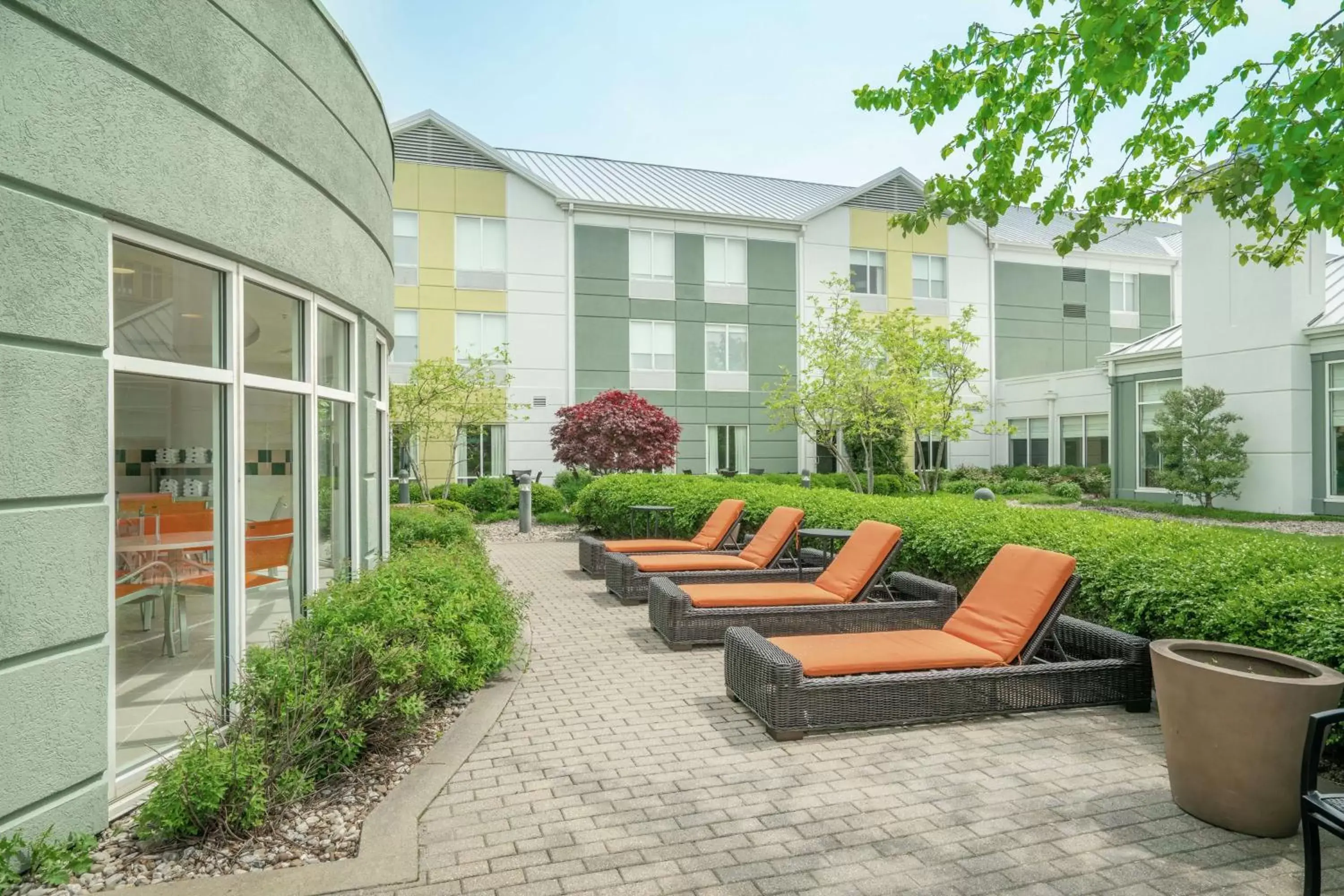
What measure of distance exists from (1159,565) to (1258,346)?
692 inches

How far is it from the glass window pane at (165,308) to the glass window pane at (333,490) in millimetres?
1637

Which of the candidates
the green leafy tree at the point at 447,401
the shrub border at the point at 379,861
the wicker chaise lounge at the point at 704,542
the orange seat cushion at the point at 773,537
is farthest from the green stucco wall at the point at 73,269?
the green leafy tree at the point at 447,401

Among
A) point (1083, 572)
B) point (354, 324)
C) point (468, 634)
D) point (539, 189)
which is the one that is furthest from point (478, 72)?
point (539, 189)

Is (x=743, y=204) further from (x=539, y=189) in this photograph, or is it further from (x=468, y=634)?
(x=468, y=634)

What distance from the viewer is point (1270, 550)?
230 inches

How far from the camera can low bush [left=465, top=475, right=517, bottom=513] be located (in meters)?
22.5

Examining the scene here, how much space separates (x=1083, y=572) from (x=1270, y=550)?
1.21 metres

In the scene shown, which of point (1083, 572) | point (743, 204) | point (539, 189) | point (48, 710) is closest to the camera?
point (48, 710)

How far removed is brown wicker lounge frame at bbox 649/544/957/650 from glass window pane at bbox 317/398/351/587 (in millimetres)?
2908

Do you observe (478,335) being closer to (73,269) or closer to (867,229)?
(867,229)

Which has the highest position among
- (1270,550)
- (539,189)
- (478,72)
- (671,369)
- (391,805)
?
(539,189)

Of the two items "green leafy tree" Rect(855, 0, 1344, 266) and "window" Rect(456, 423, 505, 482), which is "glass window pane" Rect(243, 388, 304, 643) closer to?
"green leafy tree" Rect(855, 0, 1344, 266)

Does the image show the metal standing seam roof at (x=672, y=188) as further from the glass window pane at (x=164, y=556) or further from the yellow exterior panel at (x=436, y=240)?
the glass window pane at (x=164, y=556)

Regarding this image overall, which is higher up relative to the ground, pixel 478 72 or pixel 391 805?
pixel 478 72
